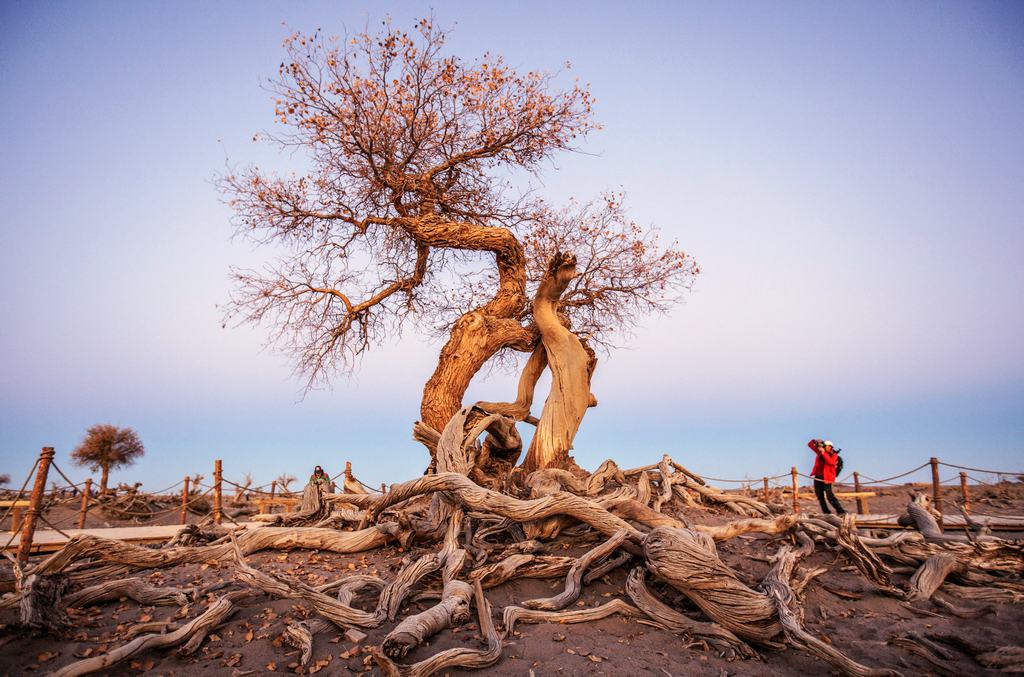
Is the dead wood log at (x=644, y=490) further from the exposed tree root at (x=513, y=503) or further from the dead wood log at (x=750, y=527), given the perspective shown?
the exposed tree root at (x=513, y=503)

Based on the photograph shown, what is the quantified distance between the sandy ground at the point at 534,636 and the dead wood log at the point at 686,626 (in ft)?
0.31

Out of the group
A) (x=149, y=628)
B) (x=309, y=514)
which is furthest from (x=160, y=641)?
(x=309, y=514)

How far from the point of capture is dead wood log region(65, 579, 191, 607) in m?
4.08

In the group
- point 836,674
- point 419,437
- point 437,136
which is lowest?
point 836,674

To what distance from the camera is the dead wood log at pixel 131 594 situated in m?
4.08

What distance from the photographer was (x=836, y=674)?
3.42m

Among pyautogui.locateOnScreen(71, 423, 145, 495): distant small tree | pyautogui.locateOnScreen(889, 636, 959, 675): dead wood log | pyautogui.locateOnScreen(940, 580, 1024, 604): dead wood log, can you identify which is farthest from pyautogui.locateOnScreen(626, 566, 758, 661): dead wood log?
pyautogui.locateOnScreen(71, 423, 145, 495): distant small tree

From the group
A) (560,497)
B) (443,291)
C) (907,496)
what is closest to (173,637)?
(560,497)

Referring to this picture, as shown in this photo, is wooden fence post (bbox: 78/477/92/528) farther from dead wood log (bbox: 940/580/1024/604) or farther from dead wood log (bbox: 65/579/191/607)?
dead wood log (bbox: 940/580/1024/604)

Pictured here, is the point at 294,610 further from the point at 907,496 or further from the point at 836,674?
the point at 907,496

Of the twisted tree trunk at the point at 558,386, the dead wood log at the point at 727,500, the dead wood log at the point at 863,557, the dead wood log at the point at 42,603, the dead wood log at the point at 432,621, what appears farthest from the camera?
the twisted tree trunk at the point at 558,386

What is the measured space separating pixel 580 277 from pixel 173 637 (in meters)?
8.58

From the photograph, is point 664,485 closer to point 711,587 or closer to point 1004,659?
point 711,587

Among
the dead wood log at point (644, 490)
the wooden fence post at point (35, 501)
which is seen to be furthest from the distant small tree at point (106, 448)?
the dead wood log at point (644, 490)
